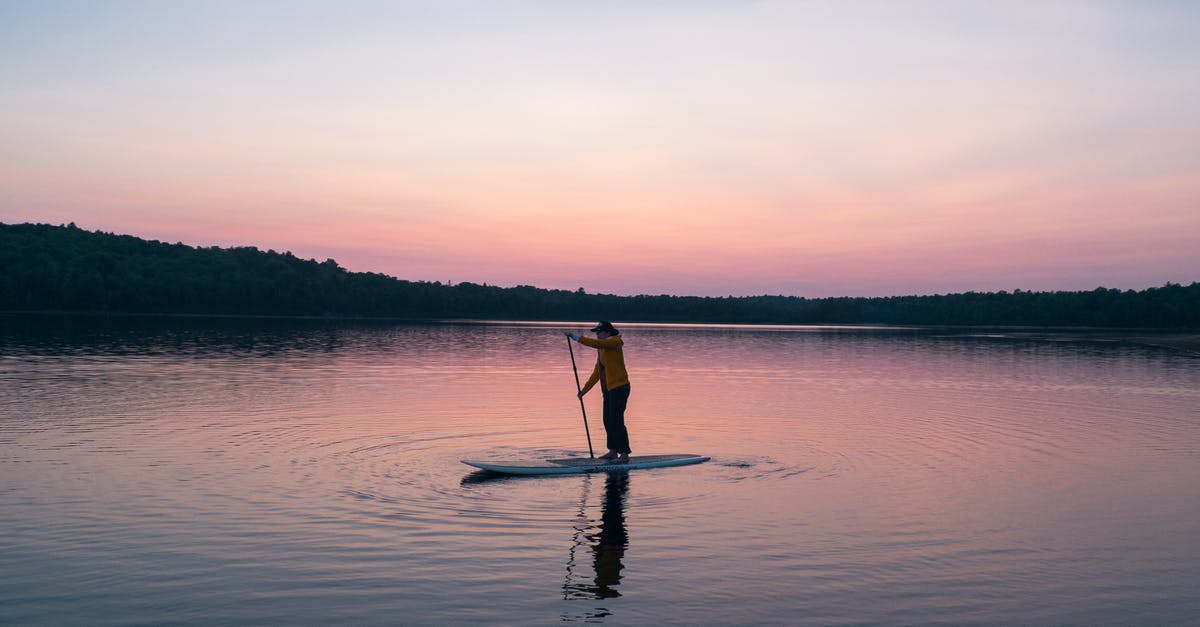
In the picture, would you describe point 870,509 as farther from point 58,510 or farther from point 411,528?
point 58,510

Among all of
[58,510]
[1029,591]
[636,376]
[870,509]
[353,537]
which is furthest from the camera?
[636,376]

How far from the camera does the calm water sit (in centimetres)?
966

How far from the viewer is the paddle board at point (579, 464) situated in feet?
55.4

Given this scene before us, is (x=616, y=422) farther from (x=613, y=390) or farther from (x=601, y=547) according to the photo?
(x=601, y=547)

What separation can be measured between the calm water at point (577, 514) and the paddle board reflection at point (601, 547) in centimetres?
5

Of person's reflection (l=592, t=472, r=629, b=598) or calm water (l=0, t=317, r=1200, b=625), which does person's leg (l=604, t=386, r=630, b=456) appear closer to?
calm water (l=0, t=317, r=1200, b=625)

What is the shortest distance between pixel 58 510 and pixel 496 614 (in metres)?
7.83

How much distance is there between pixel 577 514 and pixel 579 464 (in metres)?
3.59

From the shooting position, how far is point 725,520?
13.6 metres

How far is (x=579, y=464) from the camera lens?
1756 cm

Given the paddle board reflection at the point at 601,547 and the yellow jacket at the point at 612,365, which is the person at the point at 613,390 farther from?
the paddle board reflection at the point at 601,547

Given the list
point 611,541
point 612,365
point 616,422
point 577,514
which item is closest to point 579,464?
point 616,422

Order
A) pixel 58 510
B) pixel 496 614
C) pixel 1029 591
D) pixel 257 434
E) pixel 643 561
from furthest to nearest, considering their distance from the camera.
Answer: pixel 257 434 → pixel 58 510 → pixel 643 561 → pixel 1029 591 → pixel 496 614

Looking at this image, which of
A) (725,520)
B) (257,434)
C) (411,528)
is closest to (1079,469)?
(725,520)
